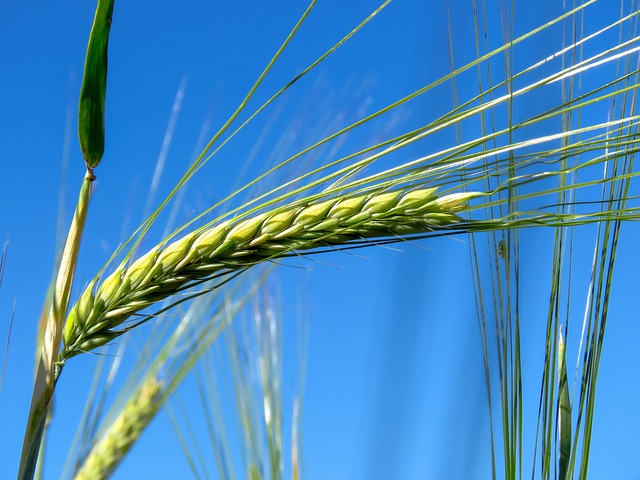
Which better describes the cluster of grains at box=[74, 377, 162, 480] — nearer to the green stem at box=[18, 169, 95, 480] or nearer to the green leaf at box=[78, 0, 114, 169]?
the green stem at box=[18, 169, 95, 480]

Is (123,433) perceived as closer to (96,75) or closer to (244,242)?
(244,242)

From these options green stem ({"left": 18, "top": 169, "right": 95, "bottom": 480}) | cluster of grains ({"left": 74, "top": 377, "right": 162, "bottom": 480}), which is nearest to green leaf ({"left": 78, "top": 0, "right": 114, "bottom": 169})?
green stem ({"left": 18, "top": 169, "right": 95, "bottom": 480})

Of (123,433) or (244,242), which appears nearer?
(244,242)

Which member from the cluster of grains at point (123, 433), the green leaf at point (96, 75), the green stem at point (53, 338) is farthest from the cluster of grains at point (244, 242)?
the cluster of grains at point (123, 433)

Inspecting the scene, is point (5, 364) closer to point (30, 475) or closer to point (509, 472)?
point (30, 475)

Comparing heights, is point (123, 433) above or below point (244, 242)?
below

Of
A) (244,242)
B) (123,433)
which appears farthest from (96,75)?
(123,433)

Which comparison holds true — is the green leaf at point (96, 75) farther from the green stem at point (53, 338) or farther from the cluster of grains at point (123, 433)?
the cluster of grains at point (123, 433)
